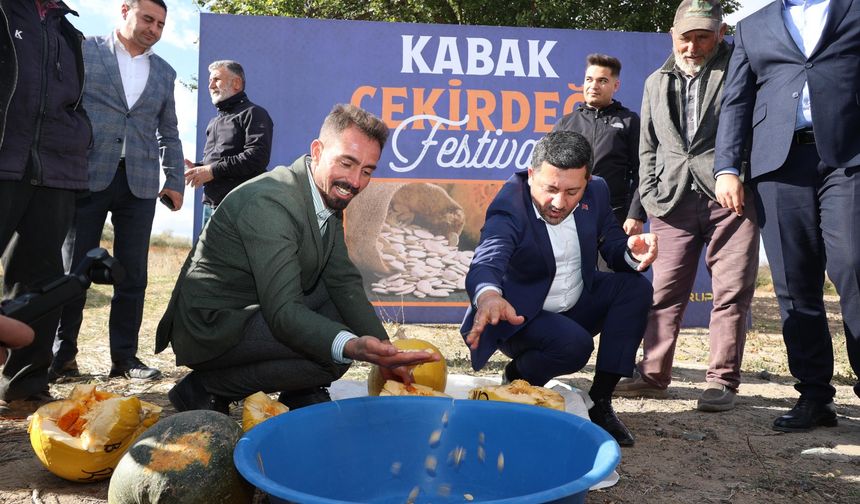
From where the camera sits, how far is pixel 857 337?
10.5 feet

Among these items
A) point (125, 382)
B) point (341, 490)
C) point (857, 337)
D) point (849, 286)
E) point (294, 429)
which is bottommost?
point (125, 382)

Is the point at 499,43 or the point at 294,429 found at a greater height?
the point at 499,43

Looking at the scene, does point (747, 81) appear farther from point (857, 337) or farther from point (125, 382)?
point (125, 382)

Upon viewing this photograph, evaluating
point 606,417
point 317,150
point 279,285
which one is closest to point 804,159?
point 606,417

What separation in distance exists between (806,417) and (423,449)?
214 cm

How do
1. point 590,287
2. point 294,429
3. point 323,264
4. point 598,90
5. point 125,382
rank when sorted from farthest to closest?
point 598,90 < point 125,382 < point 590,287 < point 323,264 < point 294,429

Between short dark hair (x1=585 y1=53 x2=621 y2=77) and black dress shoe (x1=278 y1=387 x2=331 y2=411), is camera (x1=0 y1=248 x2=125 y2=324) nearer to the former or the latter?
black dress shoe (x1=278 y1=387 x2=331 y2=411)

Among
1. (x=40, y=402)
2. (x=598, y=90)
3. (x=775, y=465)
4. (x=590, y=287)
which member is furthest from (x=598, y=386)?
(x=40, y=402)

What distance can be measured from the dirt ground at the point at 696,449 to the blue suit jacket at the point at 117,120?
1.21 m

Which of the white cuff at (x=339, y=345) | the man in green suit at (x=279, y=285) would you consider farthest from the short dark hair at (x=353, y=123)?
the white cuff at (x=339, y=345)

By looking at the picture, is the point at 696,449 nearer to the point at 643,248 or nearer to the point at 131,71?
the point at 643,248

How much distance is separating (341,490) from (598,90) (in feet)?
11.3

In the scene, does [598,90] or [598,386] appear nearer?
[598,386]

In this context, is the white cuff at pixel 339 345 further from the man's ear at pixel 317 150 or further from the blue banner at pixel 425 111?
the blue banner at pixel 425 111
